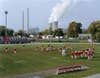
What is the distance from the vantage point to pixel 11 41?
309ft

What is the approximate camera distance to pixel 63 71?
3009cm

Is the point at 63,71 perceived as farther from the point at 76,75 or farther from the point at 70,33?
the point at 70,33

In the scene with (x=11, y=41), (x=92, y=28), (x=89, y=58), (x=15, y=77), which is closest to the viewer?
(x=15, y=77)

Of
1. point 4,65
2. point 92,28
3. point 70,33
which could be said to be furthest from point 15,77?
point 70,33

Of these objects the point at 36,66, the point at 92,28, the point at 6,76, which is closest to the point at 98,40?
the point at 92,28

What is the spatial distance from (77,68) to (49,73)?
11.7ft

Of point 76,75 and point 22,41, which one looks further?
point 22,41

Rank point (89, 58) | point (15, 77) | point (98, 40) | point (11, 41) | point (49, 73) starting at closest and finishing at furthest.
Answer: point (15, 77) → point (49, 73) → point (89, 58) → point (11, 41) → point (98, 40)

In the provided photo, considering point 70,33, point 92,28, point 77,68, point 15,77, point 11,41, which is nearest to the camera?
point 15,77

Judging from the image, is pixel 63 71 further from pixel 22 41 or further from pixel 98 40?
pixel 98 40

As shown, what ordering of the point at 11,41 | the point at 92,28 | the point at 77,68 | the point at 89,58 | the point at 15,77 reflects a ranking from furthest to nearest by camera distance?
the point at 92,28
the point at 11,41
the point at 89,58
the point at 77,68
the point at 15,77

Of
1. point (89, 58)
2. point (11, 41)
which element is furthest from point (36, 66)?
point (11, 41)

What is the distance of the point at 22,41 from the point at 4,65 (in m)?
65.5

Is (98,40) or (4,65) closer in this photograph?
(4,65)
